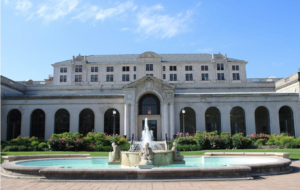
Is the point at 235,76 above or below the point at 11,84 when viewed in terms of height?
above

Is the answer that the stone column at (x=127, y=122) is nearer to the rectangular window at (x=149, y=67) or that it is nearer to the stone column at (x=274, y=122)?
the stone column at (x=274, y=122)

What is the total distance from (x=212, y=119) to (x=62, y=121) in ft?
81.4

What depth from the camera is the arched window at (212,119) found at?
40875 millimetres

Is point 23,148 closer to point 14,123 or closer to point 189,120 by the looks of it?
point 14,123

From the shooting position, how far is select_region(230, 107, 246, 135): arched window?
40.7 meters

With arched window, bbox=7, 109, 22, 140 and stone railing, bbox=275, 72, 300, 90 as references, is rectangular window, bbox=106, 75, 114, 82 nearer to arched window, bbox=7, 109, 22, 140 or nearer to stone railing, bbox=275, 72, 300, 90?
arched window, bbox=7, 109, 22, 140

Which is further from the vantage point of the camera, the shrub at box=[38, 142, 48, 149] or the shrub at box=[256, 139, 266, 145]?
the shrub at box=[256, 139, 266, 145]

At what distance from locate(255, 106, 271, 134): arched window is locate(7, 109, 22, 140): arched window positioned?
3934cm

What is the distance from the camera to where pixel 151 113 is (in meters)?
41.6

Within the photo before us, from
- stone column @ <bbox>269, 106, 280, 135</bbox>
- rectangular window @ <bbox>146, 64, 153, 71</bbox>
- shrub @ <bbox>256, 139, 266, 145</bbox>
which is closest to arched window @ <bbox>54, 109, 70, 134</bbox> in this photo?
shrub @ <bbox>256, 139, 266, 145</bbox>

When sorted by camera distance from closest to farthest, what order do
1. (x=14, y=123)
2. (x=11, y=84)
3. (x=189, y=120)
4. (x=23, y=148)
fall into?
(x=23, y=148), (x=189, y=120), (x=14, y=123), (x=11, y=84)

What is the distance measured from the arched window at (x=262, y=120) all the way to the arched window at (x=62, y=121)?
102 feet

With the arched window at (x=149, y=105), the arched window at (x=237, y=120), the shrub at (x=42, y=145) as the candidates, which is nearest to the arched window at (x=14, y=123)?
the shrub at (x=42, y=145)

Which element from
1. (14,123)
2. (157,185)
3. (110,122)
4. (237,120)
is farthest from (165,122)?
(157,185)
